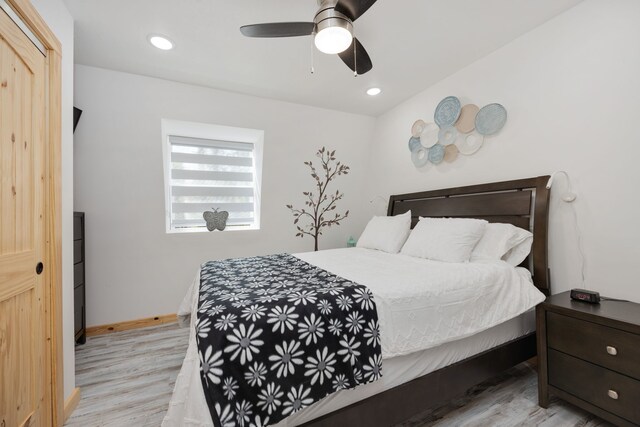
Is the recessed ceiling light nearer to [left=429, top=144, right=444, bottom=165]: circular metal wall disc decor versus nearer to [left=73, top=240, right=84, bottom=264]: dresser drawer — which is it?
[left=73, top=240, right=84, bottom=264]: dresser drawer

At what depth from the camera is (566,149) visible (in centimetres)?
197

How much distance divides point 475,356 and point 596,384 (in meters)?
0.59

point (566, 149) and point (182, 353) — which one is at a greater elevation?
point (566, 149)

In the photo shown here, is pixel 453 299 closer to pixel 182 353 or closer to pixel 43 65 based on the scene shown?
pixel 182 353

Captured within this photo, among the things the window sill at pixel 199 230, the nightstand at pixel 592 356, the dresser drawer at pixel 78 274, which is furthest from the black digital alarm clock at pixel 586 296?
the dresser drawer at pixel 78 274

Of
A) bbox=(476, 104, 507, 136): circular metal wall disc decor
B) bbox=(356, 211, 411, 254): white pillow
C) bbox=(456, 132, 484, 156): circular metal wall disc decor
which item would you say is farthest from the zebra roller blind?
bbox=(476, 104, 507, 136): circular metal wall disc decor

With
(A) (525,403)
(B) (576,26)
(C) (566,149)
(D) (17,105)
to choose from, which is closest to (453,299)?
(A) (525,403)

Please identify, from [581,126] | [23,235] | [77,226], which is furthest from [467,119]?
[77,226]

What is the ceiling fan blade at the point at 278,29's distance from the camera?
1610 mm

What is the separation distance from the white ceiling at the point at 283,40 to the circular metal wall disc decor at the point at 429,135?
1.56 feet

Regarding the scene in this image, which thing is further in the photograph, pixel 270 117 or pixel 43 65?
pixel 270 117

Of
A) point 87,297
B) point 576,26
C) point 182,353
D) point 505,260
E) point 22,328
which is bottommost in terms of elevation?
point 182,353

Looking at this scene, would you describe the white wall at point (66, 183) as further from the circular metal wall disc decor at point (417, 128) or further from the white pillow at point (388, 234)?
the circular metal wall disc decor at point (417, 128)

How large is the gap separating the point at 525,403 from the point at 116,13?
379 centimetres
